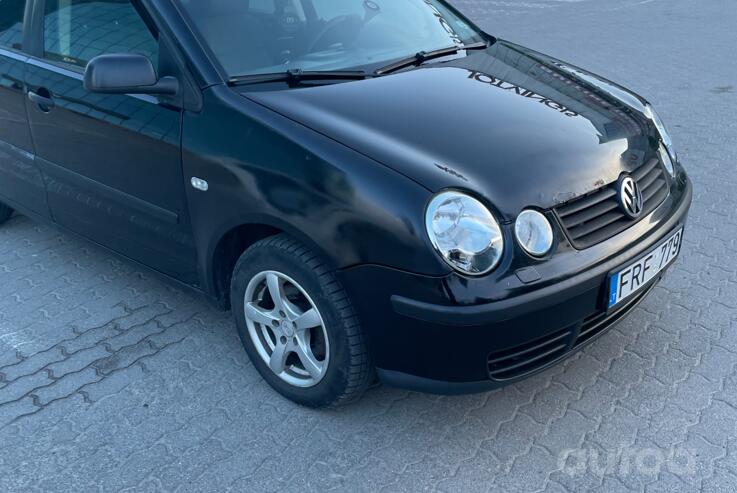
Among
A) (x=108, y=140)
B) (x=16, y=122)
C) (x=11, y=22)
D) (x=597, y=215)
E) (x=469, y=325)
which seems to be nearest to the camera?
(x=469, y=325)

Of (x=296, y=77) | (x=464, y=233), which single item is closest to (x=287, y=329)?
(x=464, y=233)

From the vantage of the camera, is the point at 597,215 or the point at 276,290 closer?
the point at 597,215

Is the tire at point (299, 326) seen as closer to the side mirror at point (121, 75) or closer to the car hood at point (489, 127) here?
the car hood at point (489, 127)

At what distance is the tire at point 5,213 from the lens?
461cm

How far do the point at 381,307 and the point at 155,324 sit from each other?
5.11ft

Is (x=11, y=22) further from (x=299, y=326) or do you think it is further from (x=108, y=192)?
(x=299, y=326)

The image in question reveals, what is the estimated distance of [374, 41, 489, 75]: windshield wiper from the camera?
317cm

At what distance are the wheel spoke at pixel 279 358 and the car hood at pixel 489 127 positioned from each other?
869 millimetres

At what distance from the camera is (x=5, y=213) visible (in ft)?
15.3

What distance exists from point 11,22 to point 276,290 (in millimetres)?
2304

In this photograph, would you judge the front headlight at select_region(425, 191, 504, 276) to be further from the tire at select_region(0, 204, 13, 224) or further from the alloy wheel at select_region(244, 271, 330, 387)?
the tire at select_region(0, 204, 13, 224)

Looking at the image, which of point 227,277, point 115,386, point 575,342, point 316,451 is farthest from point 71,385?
point 575,342

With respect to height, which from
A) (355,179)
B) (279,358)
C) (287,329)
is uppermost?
(355,179)

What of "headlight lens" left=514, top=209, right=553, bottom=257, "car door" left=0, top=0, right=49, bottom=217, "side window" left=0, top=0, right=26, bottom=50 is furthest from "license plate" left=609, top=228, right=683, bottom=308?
"side window" left=0, top=0, right=26, bottom=50
